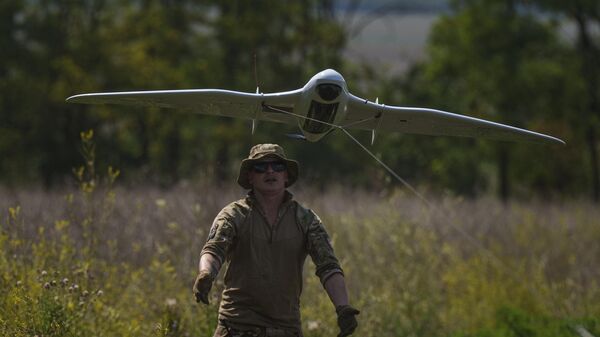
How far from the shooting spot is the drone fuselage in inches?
268

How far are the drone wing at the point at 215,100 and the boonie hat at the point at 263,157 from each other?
A: 0.63 meters

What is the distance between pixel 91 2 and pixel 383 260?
23.7 m

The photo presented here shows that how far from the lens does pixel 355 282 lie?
40.1 ft

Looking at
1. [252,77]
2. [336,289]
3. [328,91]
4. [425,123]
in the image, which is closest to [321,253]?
[336,289]

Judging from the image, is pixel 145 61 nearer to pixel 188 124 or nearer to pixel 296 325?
pixel 188 124

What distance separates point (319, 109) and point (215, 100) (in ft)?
2.23

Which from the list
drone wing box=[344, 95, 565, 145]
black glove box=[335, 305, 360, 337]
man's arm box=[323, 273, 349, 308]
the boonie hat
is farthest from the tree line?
black glove box=[335, 305, 360, 337]

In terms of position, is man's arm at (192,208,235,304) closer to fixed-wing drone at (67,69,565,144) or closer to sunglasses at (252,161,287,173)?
sunglasses at (252,161,287,173)

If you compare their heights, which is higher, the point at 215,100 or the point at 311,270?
the point at 215,100

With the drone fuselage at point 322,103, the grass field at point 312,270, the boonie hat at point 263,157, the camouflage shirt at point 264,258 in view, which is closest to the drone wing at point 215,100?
the drone fuselage at point 322,103

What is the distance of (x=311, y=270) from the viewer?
11.5 meters

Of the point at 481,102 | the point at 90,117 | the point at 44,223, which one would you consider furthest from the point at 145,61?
the point at 44,223

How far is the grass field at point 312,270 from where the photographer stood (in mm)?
8336

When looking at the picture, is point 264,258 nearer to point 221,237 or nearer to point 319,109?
point 221,237
